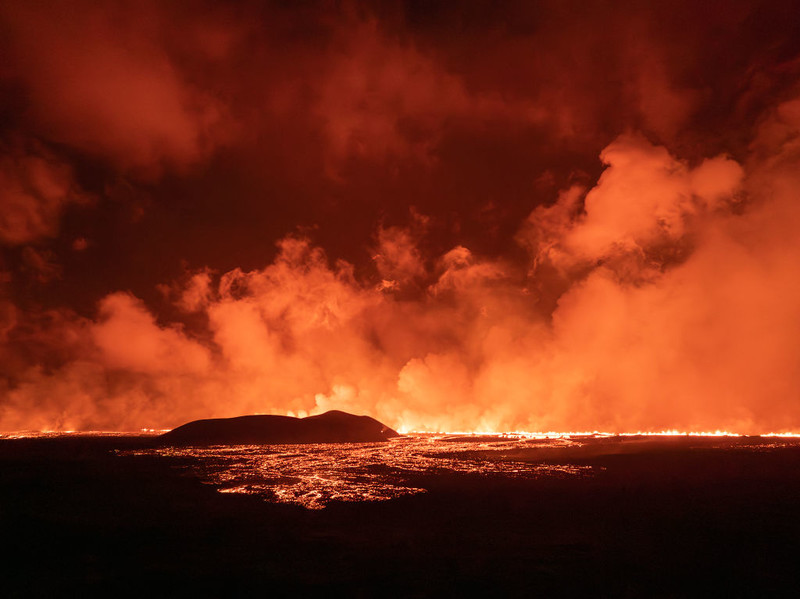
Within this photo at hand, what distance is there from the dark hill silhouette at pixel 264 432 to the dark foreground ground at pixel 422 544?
471 feet

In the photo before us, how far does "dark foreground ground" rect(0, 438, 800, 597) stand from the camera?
15766mm

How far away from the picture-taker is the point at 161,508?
30656mm

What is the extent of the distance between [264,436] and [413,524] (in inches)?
6639

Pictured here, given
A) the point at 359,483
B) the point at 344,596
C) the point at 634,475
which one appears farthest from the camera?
the point at 634,475

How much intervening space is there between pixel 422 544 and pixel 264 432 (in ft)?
579

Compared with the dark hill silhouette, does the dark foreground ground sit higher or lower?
higher

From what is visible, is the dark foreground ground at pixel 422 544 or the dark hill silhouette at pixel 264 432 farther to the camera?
the dark hill silhouette at pixel 264 432

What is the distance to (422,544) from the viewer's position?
20.8 metres

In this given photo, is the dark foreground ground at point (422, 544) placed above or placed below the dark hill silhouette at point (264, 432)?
above

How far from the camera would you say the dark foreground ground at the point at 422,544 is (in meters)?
15.8

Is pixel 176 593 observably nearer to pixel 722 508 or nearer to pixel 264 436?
pixel 722 508

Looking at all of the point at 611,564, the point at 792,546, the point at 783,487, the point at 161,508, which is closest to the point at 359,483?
the point at 161,508

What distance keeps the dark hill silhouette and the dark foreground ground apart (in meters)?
144

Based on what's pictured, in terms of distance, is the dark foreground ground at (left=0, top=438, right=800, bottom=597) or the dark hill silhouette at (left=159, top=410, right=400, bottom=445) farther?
the dark hill silhouette at (left=159, top=410, right=400, bottom=445)
